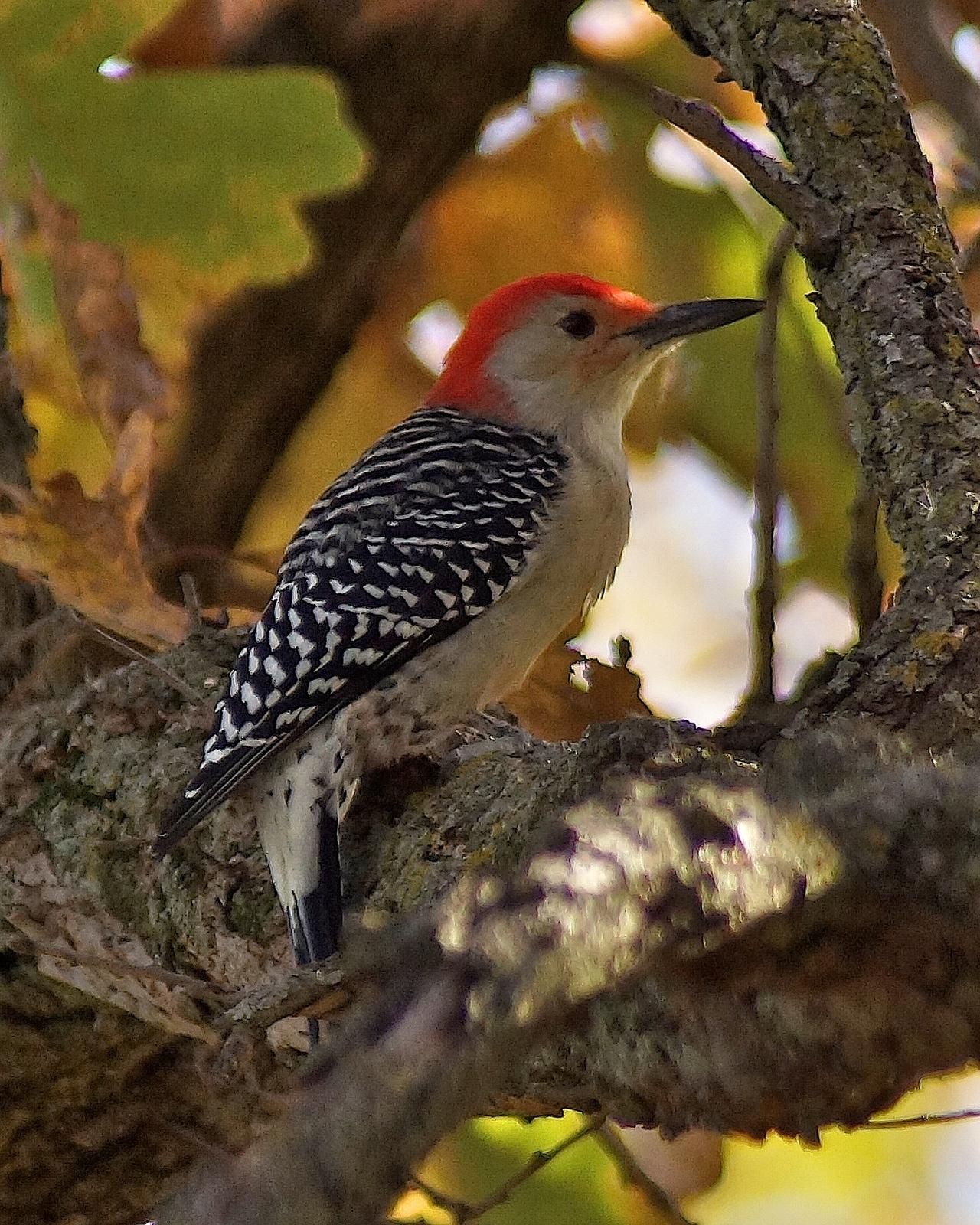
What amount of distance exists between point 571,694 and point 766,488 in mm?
737

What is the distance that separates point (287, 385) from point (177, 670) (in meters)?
2.59

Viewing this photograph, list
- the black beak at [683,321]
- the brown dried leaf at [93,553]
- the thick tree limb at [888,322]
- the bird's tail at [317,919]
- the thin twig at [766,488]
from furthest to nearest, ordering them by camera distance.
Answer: the black beak at [683,321] → the brown dried leaf at [93,553] → the thin twig at [766,488] → the bird's tail at [317,919] → the thick tree limb at [888,322]

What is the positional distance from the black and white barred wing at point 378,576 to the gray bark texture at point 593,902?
0.15m

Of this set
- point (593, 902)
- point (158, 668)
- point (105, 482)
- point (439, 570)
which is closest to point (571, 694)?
point (439, 570)

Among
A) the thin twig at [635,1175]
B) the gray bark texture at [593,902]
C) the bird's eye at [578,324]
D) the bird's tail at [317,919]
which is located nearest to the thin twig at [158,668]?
the gray bark texture at [593,902]

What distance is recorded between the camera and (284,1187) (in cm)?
117

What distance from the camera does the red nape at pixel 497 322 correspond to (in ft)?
16.5

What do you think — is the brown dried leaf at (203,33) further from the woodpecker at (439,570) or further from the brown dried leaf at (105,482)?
the brown dried leaf at (105,482)

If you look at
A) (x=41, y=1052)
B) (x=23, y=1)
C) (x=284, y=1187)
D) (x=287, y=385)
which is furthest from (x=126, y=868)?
(x=287, y=385)

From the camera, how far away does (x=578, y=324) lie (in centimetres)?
504

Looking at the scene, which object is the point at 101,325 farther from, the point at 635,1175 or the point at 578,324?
the point at 635,1175

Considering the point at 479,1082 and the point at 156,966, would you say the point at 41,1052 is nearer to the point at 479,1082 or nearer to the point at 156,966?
the point at 156,966

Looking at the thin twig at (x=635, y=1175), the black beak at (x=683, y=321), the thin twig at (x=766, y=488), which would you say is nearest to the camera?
the thin twig at (x=766, y=488)

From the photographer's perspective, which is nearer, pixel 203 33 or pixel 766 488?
pixel 766 488
